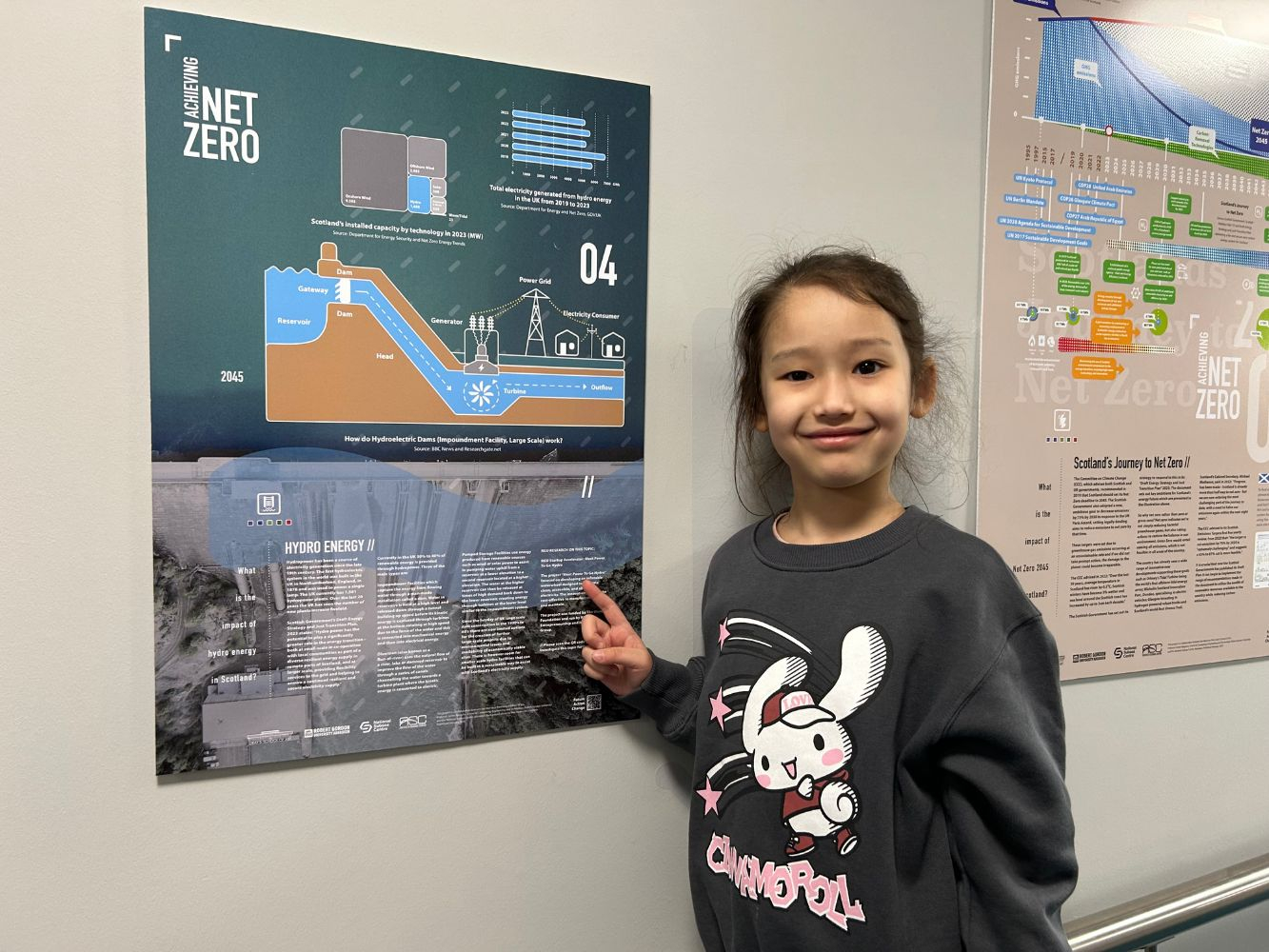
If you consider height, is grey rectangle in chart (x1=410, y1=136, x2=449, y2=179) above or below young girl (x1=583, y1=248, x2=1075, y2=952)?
above

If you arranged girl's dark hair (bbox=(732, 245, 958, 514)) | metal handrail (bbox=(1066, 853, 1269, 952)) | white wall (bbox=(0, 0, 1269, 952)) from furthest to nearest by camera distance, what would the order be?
metal handrail (bbox=(1066, 853, 1269, 952)) → girl's dark hair (bbox=(732, 245, 958, 514)) → white wall (bbox=(0, 0, 1269, 952))

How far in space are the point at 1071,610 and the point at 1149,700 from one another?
0.20 meters

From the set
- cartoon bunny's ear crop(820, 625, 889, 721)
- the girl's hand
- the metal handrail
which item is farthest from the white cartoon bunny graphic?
the metal handrail

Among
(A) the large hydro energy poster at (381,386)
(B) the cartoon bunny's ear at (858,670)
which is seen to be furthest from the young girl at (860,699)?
(A) the large hydro energy poster at (381,386)

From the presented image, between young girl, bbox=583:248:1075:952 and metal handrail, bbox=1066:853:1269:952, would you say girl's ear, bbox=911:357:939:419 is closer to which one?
young girl, bbox=583:248:1075:952

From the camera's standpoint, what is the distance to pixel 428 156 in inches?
29.9

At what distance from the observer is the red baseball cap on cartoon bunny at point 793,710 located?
0.74 meters

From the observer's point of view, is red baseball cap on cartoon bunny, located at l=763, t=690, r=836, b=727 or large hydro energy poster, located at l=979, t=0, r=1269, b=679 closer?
red baseball cap on cartoon bunny, located at l=763, t=690, r=836, b=727

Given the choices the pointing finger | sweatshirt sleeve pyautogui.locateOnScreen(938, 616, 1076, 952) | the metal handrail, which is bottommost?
the metal handrail

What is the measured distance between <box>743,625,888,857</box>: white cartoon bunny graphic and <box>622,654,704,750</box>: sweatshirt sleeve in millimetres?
98

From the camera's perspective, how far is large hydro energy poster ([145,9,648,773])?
702 mm

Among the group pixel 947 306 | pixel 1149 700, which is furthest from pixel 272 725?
pixel 1149 700

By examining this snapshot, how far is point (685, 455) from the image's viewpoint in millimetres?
880

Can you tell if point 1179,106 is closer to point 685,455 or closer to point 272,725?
point 685,455
